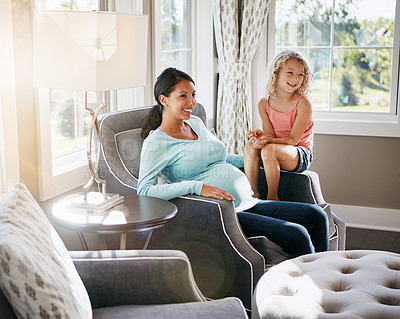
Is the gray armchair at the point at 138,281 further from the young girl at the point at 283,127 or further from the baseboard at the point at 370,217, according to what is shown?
the baseboard at the point at 370,217

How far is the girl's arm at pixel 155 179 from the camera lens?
2424mm

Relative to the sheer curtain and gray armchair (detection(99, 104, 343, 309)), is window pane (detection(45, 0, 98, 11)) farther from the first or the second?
the sheer curtain

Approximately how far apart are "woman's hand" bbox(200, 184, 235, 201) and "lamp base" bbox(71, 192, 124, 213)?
1.20 ft

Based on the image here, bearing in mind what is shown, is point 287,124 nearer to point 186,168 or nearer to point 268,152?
point 268,152

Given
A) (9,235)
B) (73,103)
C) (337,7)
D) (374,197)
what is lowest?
(374,197)

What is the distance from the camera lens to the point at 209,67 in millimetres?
4406

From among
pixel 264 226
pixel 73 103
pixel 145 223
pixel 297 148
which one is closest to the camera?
pixel 145 223

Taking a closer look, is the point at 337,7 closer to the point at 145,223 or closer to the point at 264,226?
the point at 264,226

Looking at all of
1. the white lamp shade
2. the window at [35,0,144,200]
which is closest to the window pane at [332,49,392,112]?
the window at [35,0,144,200]

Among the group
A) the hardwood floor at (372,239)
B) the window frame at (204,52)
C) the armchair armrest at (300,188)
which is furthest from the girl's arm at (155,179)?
the window frame at (204,52)

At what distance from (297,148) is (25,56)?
1629mm

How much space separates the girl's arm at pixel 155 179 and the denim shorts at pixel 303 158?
2.97 feet

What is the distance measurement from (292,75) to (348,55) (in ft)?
3.77

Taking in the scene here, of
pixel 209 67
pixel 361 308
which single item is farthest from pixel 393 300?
pixel 209 67
